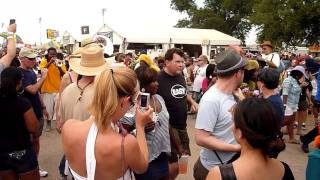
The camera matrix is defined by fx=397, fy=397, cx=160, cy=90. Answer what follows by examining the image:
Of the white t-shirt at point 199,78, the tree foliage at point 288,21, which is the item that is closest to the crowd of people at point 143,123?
the white t-shirt at point 199,78

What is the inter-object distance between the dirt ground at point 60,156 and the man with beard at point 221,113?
2.87 m

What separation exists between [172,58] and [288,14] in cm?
2514

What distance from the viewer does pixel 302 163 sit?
6.96 metres

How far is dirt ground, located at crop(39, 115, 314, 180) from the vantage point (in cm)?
625

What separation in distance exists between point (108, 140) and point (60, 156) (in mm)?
5192

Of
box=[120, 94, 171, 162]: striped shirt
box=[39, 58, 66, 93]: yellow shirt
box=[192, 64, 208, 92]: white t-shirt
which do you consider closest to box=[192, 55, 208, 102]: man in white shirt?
box=[192, 64, 208, 92]: white t-shirt

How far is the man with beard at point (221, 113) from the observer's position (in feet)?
10.3

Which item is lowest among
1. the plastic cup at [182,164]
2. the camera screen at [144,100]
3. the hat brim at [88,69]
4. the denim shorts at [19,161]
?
the plastic cup at [182,164]

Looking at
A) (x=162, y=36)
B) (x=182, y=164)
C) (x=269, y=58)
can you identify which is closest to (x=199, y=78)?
(x=269, y=58)

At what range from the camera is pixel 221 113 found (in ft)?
10.4

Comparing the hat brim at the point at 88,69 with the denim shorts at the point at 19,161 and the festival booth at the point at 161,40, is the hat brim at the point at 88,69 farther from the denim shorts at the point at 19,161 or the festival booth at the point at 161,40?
the festival booth at the point at 161,40

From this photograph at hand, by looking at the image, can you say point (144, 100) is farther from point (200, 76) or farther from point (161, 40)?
point (161, 40)

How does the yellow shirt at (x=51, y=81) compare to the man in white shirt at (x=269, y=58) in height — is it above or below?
below

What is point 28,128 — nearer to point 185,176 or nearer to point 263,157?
point 263,157
